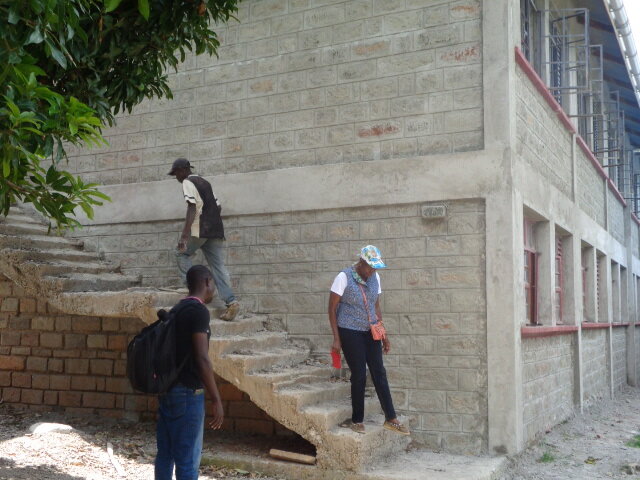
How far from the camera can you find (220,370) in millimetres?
7242

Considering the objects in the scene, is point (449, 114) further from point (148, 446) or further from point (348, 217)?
point (148, 446)

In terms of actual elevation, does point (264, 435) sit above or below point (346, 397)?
Result: below

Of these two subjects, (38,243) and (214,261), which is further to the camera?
(38,243)

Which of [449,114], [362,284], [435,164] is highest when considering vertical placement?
[449,114]

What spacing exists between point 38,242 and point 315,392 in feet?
13.6

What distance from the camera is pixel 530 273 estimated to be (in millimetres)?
9180

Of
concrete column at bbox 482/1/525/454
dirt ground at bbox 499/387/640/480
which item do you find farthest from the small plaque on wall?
dirt ground at bbox 499/387/640/480

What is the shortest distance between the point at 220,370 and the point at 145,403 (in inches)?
96.5

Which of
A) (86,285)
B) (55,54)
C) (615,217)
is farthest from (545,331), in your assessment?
(615,217)

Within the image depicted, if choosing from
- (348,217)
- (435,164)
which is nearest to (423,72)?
(435,164)

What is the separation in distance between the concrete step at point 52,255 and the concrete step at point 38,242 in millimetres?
54

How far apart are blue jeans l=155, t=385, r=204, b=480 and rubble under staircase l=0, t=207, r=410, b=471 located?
217 cm

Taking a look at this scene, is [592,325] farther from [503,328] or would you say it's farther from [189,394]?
[189,394]

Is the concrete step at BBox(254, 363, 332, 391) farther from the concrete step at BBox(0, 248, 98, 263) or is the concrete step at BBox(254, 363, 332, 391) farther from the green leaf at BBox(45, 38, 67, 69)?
the green leaf at BBox(45, 38, 67, 69)
